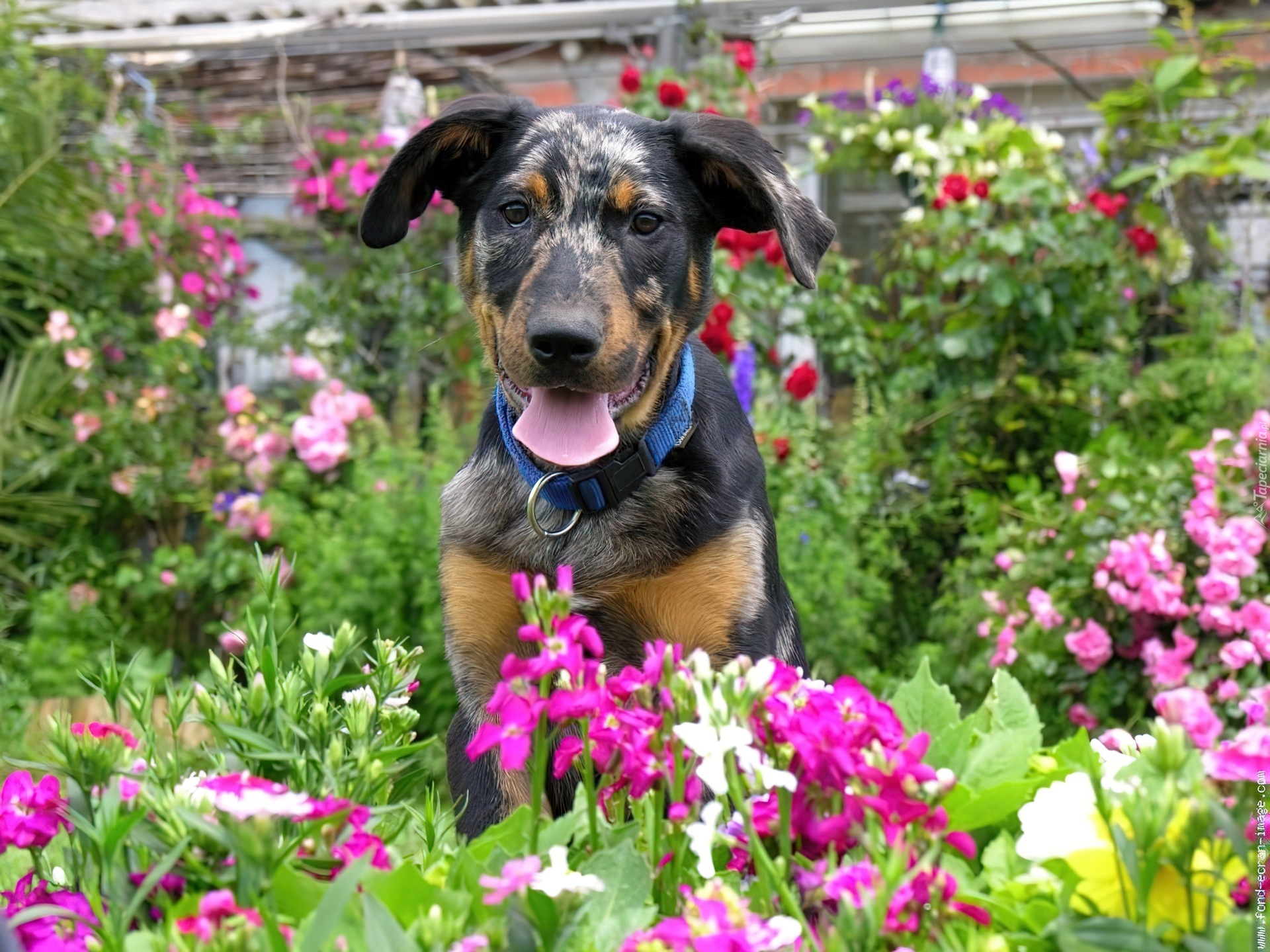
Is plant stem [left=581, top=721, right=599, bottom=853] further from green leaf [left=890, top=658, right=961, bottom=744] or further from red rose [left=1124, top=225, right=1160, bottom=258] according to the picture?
red rose [left=1124, top=225, right=1160, bottom=258]

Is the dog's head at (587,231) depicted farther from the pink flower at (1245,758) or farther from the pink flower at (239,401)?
the pink flower at (239,401)

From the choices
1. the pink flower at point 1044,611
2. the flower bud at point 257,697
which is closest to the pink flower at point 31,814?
the flower bud at point 257,697

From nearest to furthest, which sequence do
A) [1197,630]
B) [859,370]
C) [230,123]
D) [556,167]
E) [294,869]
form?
[294,869] → [556,167] → [1197,630] → [859,370] → [230,123]

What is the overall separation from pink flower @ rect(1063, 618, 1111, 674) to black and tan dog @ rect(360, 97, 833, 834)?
1429 mm

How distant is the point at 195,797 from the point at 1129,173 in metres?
5.15

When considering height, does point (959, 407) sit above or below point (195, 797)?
below

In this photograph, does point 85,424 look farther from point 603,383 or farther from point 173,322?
point 603,383

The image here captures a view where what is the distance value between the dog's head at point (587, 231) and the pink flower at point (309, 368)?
142 inches

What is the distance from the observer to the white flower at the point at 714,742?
111cm

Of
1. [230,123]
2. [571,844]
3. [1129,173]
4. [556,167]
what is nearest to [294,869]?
[571,844]

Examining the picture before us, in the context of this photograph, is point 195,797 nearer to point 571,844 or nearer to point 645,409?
point 571,844

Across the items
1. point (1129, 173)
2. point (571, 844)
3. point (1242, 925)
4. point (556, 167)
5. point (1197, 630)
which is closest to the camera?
point (1242, 925)

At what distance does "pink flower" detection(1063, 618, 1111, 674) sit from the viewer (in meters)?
3.84

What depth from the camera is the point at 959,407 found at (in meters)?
5.57
